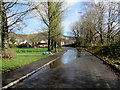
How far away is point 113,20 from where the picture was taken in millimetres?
28203

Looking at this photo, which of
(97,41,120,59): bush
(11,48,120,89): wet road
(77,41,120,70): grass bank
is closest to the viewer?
(11,48,120,89): wet road

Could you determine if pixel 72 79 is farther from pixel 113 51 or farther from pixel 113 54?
pixel 113 51

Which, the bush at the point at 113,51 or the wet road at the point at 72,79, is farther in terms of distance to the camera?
the bush at the point at 113,51

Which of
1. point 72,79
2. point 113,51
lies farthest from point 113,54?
point 72,79

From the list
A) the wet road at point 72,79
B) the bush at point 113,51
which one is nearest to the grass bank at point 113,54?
Result: the bush at point 113,51

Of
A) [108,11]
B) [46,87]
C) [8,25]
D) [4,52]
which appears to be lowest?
[46,87]

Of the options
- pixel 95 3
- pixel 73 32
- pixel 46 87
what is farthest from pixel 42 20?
pixel 73 32

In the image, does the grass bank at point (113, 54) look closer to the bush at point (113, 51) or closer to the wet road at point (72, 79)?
the bush at point (113, 51)

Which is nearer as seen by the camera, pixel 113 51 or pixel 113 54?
pixel 113 54

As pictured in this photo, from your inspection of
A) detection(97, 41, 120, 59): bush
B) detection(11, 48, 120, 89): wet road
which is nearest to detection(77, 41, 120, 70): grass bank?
detection(97, 41, 120, 59): bush

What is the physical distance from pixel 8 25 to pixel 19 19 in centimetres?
128

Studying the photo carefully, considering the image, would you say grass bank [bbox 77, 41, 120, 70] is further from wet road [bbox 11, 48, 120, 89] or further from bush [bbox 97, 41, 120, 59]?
wet road [bbox 11, 48, 120, 89]

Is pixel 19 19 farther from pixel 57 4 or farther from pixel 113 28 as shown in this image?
pixel 113 28

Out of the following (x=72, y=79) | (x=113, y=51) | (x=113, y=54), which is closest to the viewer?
(x=72, y=79)
